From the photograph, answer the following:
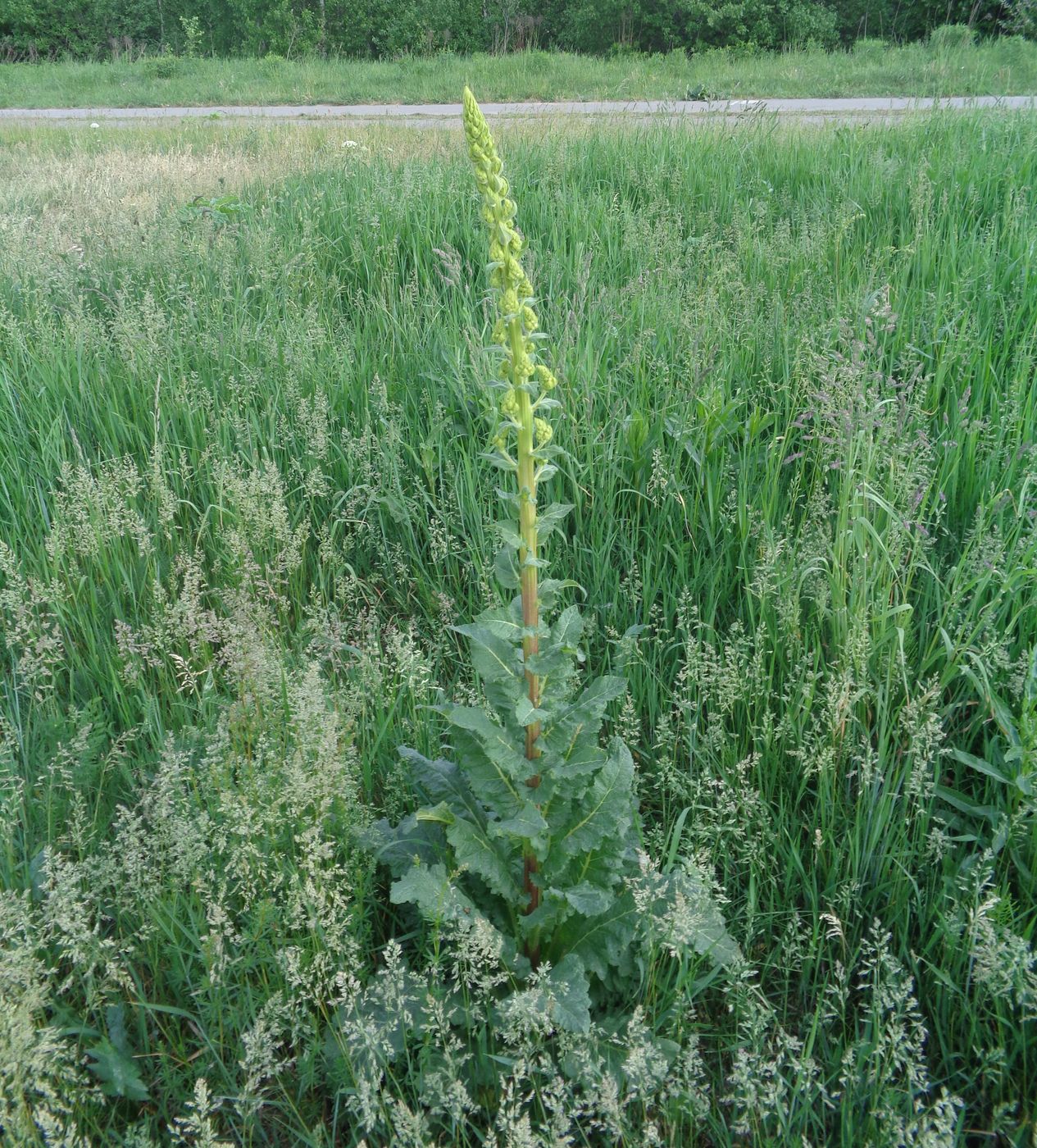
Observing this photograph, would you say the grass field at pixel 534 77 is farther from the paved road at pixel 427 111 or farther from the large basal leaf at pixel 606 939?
the large basal leaf at pixel 606 939

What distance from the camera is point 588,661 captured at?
2.36m

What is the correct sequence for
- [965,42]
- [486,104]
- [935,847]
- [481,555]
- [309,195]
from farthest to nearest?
[486,104] < [965,42] < [309,195] < [481,555] < [935,847]

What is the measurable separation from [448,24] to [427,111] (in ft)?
25.7

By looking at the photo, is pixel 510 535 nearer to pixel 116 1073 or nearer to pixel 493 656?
pixel 493 656

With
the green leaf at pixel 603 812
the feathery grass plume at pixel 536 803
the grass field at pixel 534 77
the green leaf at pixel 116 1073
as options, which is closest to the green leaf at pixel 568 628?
the feathery grass plume at pixel 536 803

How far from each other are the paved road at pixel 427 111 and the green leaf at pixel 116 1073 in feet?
25.0

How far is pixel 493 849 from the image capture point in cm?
174

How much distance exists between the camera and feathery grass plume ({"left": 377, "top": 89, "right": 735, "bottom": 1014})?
1.61 meters

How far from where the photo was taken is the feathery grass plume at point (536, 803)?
1.61m

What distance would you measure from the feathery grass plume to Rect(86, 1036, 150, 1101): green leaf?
0.57 metres

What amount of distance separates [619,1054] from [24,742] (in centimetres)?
163

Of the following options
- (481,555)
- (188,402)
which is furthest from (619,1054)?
(188,402)

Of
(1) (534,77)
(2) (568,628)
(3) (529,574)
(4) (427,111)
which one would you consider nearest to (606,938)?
(2) (568,628)

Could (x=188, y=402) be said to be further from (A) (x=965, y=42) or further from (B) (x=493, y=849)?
(A) (x=965, y=42)
